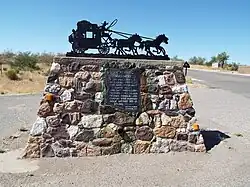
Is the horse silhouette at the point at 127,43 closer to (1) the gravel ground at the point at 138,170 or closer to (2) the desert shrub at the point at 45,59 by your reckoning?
(1) the gravel ground at the point at 138,170

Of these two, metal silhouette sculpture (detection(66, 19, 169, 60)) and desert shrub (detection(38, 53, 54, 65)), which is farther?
desert shrub (detection(38, 53, 54, 65))

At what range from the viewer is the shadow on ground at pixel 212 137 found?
8221 mm

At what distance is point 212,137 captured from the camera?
353 inches

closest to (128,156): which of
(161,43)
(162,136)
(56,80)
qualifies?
(162,136)

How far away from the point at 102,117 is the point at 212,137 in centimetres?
309

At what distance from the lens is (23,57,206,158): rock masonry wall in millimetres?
7070

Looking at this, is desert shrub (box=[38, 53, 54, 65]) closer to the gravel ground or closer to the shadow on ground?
the shadow on ground

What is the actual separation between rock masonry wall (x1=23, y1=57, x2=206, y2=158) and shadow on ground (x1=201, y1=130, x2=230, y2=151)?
2.47 feet

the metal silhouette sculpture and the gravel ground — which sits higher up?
the metal silhouette sculpture

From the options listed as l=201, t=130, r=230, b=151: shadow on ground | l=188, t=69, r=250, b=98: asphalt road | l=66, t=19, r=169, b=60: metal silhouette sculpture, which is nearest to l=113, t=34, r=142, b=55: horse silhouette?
l=66, t=19, r=169, b=60: metal silhouette sculpture

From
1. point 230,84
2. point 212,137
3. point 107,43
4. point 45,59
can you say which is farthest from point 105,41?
point 45,59

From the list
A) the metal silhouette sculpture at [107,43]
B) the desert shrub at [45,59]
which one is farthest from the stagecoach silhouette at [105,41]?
the desert shrub at [45,59]

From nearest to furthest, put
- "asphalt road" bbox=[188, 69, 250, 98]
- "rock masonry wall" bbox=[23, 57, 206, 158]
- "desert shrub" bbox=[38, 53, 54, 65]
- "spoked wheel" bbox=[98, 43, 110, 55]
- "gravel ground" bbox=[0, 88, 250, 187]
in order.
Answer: "gravel ground" bbox=[0, 88, 250, 187] < "rock masonry wall" bbox=[23, 57, 206, 158] < "spoked wheel" bbox=[98, 43, 110, 55] < "asphalt road" bbox=[188, 69, 250, 98] < "desert shrub" bbox=[38, 53, 54, 65]

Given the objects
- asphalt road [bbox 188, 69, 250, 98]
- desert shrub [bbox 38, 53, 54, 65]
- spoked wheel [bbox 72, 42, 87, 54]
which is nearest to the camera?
spoked wheel [bbox 72, 42, 87, 54]
